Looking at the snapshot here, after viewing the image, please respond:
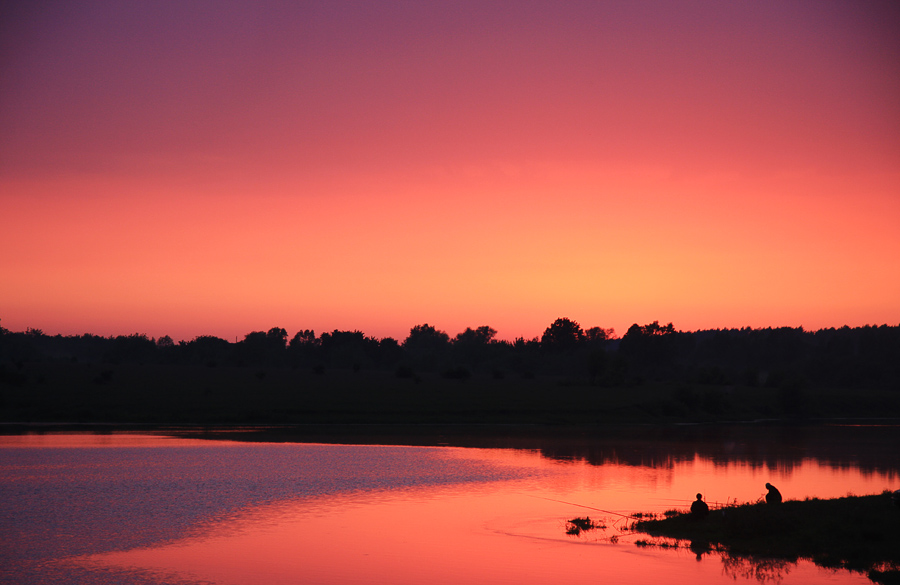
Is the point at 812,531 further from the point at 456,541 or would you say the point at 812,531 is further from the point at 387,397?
the point at 387,397

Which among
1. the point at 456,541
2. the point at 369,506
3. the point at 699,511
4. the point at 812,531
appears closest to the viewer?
the point at 812,531

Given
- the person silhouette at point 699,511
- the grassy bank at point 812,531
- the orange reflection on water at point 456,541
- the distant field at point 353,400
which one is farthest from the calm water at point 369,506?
the distant field at point 353,400

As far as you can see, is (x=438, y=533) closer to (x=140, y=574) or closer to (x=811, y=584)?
(x=140, y=574)

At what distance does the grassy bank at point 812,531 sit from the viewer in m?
21.7

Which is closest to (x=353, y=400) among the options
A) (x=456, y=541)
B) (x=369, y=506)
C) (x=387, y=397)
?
(x=387, y=397)

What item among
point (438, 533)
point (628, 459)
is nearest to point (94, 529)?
point (438, 533)

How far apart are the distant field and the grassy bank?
61.2m

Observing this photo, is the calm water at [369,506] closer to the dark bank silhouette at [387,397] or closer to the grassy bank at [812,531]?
the grassy bank at [812,531]

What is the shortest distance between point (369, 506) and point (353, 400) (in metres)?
61.3

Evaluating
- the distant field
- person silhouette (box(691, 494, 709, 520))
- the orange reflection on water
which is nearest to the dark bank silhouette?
the distant field

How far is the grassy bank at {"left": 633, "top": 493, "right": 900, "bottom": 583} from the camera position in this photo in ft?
71.3

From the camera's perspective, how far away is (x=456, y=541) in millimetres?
25344

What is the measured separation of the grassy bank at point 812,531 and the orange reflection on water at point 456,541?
1064mm

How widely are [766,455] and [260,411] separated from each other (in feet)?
174
